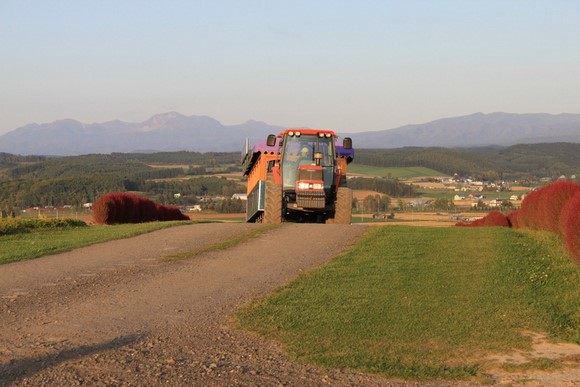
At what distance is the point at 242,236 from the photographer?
18.5m

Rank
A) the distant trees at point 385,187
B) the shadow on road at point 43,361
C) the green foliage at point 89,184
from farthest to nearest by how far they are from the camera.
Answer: the distant trees at point 385,187, the green foliage at point 89,184, the shadow on road at point 43,361

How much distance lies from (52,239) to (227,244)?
16.2 ft

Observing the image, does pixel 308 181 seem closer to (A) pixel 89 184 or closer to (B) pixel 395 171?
(A) pixel 89 184

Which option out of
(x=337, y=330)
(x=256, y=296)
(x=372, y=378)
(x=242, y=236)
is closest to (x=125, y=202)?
(x=242, y=236)

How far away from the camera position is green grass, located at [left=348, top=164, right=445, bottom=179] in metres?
99.2

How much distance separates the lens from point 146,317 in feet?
32.9

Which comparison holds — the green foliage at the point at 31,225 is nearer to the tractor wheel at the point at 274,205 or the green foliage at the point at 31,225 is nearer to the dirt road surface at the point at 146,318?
the dirt road surface at the point at 146,318

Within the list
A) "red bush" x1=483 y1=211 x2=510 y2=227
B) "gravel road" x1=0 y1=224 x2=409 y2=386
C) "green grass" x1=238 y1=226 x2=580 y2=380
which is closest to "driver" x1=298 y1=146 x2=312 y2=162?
"red bush" x1=483 y1=211 x2=510 y2=227

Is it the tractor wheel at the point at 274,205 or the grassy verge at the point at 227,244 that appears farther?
the tractor wheel at the point at 274,205

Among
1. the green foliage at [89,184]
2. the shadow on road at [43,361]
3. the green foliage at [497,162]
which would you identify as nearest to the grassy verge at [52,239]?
the shadow on road at [43,361]

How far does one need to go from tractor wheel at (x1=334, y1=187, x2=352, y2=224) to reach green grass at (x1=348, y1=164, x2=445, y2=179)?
70.7 meters

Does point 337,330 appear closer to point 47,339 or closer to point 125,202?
point 47,339

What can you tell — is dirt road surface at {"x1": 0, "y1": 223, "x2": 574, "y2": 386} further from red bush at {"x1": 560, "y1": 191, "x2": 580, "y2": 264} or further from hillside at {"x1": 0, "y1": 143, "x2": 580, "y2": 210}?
hillside at {"x1": 0, "y1": 143, "x2": 580, "y2": 210}

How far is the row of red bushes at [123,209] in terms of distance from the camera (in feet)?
86.5
